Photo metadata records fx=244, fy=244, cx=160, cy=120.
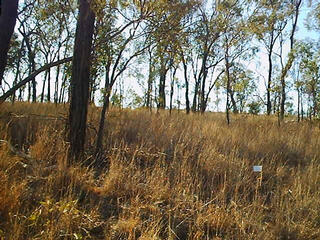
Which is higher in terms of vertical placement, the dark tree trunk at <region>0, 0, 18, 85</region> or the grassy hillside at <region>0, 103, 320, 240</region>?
the dark tree trunk at <region>0, 0, 18, 85</region>

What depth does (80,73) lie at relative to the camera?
400cm

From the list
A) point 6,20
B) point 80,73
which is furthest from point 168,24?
point 6,20

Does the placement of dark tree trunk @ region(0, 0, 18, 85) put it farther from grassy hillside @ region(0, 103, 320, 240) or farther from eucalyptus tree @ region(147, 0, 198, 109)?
eucalyptus tree @ region(147, 0, 198, 109)

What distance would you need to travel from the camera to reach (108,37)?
14.3 ft

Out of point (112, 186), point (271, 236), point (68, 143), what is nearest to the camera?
point (271, 236)

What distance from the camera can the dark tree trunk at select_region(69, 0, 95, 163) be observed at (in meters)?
3.99

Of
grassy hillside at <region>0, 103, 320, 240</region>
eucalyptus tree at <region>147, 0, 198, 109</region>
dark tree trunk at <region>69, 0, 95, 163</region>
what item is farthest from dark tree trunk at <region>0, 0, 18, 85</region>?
eucalyptus tree at <region>147, 0, 198, 109</region>

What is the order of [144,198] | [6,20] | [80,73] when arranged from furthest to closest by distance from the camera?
[6,20] → [80,73] → [144,198]

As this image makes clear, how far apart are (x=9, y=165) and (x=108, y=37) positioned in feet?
8.60

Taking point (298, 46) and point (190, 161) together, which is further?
point (298, 46)


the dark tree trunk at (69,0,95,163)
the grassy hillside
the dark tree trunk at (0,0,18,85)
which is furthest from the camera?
the dark tree trunk at (0,0,18,85)

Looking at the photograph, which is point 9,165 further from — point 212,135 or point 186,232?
point 212,135

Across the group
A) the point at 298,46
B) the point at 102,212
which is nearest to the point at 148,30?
the point at 102,212

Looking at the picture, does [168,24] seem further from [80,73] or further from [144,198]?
[144,198]
